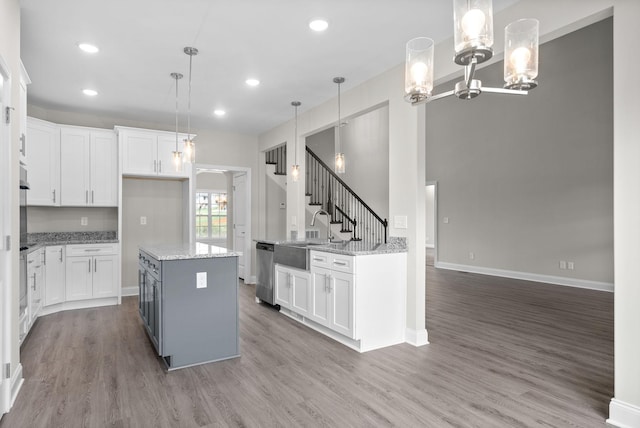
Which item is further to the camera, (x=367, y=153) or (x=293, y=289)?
(x=367, y=153)

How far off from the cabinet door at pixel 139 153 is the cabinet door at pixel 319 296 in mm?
3239

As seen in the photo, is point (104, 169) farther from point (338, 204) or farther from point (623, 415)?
point (623, 415)

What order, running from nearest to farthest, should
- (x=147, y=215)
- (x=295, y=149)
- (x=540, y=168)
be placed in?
(x=295, y=149) → (x=147, y=215) → (x=540, y=168)

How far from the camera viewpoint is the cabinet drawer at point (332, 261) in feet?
11.8

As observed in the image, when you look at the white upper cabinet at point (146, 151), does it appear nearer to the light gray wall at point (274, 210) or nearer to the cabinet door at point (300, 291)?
the light gray wall at point (274, 210)

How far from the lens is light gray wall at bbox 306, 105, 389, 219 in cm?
953

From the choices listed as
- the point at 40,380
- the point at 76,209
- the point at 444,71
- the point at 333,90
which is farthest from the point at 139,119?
the point at 444,71

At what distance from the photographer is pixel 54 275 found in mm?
4996

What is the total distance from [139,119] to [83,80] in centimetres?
169

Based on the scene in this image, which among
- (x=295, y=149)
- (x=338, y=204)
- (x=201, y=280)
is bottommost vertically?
(x=201, y=280)

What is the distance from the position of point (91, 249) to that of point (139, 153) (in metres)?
1.51

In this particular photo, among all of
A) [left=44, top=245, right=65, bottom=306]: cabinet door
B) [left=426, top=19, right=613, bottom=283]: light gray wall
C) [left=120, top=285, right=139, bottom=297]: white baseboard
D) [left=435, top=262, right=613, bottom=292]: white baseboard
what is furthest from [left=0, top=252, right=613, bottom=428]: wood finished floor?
[left=426, top=19, right=613, bottom=283]: light gray wall

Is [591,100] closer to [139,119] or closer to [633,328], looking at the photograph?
[633,328]

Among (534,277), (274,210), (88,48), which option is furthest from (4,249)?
(534,277)
